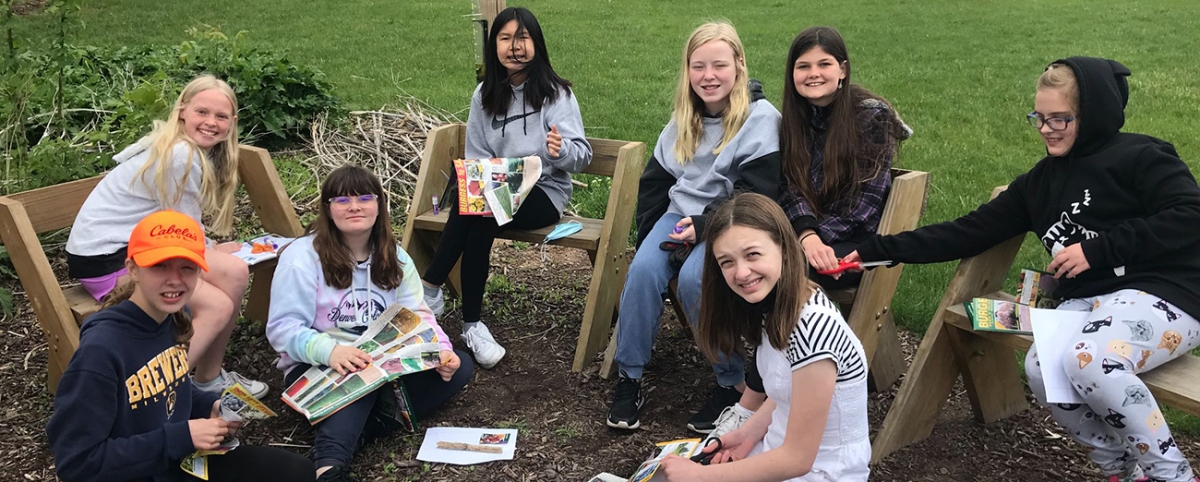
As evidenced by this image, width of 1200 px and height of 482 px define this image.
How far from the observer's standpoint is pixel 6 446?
351 centimetres

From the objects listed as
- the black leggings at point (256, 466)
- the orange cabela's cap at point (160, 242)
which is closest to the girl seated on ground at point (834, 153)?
the black leggings at point (256, 466)

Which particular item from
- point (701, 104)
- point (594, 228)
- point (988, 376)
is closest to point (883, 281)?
point (988, 376)

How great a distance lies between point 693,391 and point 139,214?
7.75 feet

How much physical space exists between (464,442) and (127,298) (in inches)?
53.1

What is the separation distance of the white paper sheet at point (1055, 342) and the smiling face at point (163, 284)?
2.48m

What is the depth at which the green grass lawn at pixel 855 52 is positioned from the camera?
23.2ft

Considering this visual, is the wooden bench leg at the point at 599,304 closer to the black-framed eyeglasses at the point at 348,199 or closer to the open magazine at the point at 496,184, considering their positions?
the open magazine at the point at 496,184

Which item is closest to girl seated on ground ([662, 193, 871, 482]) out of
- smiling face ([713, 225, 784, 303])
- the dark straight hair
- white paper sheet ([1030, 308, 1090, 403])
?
smiling face ([713, 225, 784, 303])

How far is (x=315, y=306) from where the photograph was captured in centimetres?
348

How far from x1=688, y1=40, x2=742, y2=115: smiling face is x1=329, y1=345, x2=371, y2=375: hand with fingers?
5.62 feet

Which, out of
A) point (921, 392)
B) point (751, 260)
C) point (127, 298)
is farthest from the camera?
point (921, 392)

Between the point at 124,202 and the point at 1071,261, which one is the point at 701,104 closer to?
the point at 1071,261

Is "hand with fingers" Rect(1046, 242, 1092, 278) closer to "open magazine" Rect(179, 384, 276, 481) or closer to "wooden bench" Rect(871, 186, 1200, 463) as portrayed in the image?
"wooden bench" Rect(871, 186, 1200, 463)

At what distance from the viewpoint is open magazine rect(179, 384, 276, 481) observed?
8.63 feet
